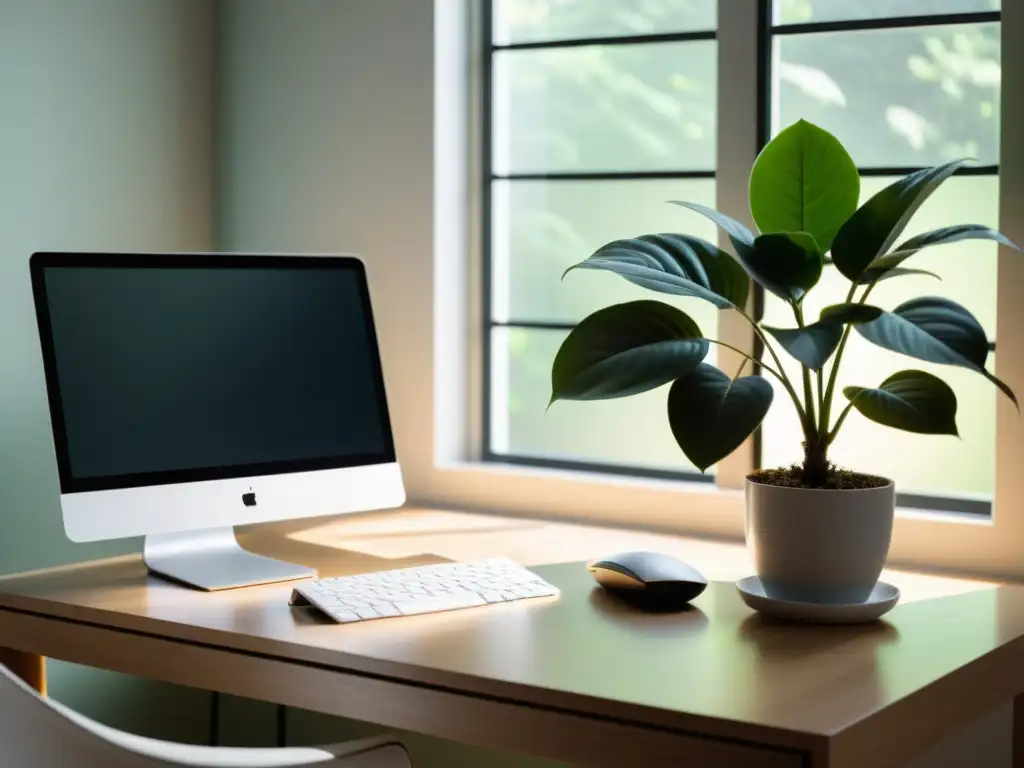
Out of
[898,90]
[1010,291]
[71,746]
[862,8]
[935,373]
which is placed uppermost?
[862,8]

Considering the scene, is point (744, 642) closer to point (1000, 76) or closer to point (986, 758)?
point (986, 758)

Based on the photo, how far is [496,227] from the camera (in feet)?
9.76

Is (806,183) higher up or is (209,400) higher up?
(806,183)

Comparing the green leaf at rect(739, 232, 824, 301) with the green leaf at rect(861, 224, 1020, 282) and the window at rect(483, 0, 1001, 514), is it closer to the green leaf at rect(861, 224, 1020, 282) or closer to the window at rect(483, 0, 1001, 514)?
the green leaf at rect(861, 224, 1020, 282)

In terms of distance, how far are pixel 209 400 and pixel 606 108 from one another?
1.09 m

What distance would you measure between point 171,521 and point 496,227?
113cm

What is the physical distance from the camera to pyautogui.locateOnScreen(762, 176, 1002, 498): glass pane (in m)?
2.42

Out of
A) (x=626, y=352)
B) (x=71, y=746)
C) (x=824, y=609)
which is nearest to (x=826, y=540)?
(x=824, y=609)

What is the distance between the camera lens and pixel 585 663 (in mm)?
1663

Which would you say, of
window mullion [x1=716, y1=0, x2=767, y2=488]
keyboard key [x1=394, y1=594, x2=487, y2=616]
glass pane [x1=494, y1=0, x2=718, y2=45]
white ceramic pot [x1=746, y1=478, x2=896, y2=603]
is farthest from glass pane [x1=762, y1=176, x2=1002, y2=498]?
keyboard key [x1=394, y1=594, x2=487, y2=616]

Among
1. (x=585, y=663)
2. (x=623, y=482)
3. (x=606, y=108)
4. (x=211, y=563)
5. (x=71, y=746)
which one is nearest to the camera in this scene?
(x=71, y=746)

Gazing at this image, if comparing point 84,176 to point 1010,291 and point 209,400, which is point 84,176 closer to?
point 209,400

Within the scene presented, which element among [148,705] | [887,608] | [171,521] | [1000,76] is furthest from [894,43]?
[148,705]

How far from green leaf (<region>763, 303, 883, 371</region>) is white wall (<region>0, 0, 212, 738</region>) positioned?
1550 millimetres
